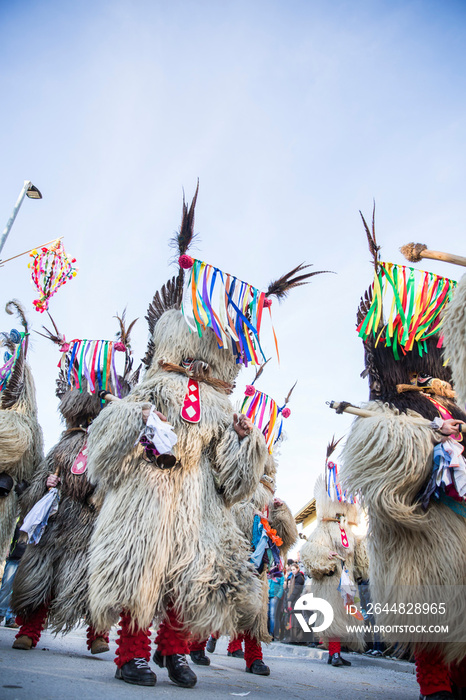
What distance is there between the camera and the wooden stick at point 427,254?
2.33 m

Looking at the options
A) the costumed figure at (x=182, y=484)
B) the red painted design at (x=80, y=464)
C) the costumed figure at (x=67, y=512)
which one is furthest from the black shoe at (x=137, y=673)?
the red painted design at (x=80, y=464)

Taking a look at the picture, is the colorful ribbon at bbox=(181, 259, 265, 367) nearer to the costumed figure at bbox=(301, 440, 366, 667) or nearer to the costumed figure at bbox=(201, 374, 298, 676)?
the costumed figure at bbox=(201, 374, 298, 676)

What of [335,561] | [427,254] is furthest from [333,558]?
[427,254]

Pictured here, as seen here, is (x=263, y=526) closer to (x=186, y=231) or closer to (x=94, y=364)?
(x=94, y=364)

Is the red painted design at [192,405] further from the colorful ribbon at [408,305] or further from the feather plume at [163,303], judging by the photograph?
→ the colorful ribbon at [408,305]

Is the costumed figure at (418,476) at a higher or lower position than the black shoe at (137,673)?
higher

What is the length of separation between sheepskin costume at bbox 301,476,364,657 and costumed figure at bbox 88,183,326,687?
348 centimetres

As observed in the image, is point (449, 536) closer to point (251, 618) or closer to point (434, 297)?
point (251, 618)

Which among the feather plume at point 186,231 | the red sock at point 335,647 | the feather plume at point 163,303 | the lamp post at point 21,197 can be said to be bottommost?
the red sock at point 335,647

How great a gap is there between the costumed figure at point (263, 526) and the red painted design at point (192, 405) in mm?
1158

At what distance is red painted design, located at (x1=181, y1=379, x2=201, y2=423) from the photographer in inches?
125

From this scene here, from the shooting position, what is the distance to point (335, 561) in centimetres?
616

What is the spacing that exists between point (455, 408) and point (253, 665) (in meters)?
2.55

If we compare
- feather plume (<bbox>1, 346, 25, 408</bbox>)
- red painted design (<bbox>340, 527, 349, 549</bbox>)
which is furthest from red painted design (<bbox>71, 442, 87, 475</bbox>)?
red painted design (<bbox>340, 527, 349, 549</bbox>)
